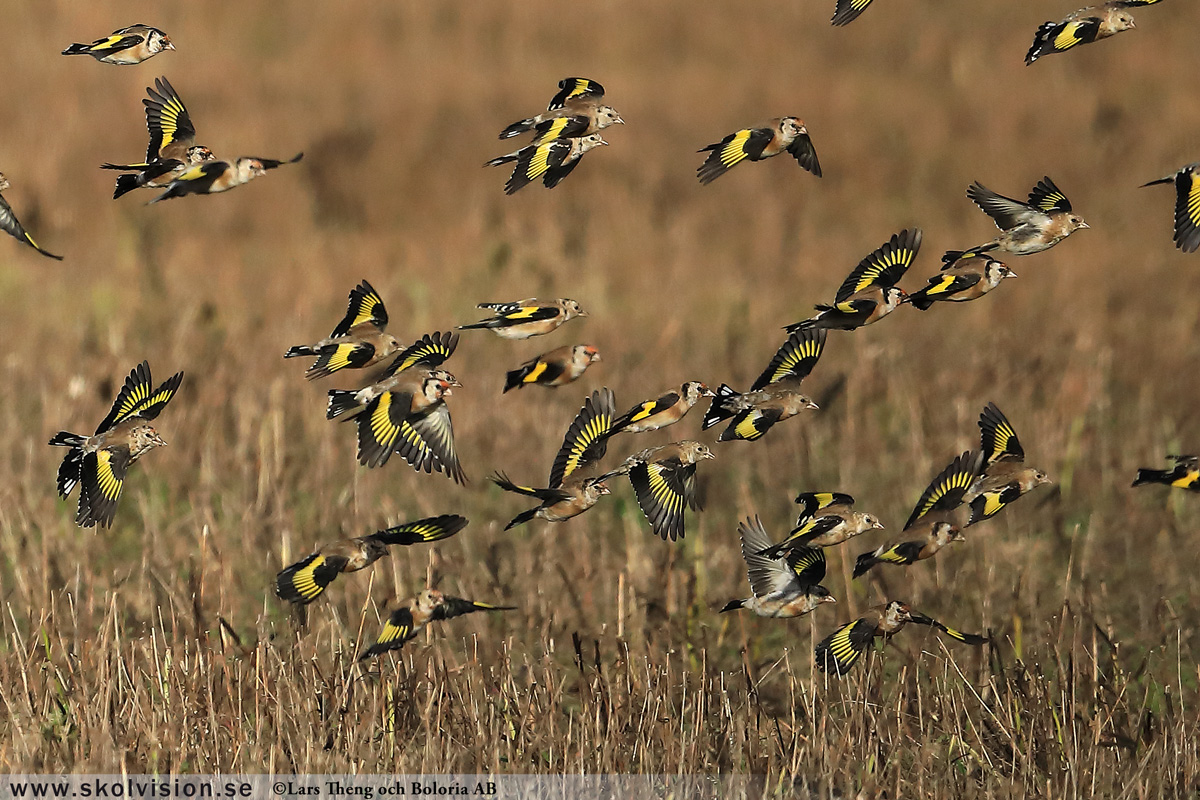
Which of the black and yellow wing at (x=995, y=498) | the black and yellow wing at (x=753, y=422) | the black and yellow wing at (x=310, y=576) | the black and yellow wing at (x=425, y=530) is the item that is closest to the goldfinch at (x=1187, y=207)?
the black and yellow wing at (x=995, y=498)

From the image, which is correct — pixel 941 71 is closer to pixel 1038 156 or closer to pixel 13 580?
pixel 1038 156

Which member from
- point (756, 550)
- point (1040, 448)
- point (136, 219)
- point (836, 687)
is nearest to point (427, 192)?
point (136, 219)

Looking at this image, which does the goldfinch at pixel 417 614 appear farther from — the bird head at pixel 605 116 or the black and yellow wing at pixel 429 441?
the bird head at pixel 605 116

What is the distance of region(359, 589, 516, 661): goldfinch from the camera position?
Result: 4727 mm

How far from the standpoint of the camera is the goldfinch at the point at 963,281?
4172 mm

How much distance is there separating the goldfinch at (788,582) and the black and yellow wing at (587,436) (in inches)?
27.5

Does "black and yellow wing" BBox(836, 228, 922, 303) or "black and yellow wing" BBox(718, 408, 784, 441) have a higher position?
"black and yellow wing" BBox(836, 228, 922, 303)

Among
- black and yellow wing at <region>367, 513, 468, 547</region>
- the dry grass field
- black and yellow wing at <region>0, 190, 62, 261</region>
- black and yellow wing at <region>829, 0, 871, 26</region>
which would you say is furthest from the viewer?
the dry grass field

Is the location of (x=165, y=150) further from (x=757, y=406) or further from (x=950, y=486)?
(x=950, y=486)

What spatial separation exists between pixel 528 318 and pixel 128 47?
1208mm

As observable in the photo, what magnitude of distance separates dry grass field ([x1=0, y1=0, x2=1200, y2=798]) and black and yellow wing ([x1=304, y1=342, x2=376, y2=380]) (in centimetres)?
183

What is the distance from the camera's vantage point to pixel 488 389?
34.8 ft

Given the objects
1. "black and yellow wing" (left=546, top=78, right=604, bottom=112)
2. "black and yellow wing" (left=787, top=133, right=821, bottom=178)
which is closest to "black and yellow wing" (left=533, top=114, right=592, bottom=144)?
"black and yellow wing" (left=546, top=78, right=604, bottom=112)

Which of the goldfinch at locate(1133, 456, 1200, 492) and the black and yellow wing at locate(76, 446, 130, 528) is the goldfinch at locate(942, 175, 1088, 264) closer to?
the goldfinch at locate(1133, 456, 1200, 492)
